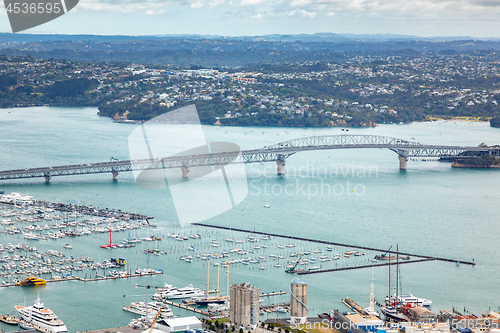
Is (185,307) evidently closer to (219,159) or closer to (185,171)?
(185,171)

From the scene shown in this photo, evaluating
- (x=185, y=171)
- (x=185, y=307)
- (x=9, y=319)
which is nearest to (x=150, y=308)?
(x=185, y=307)

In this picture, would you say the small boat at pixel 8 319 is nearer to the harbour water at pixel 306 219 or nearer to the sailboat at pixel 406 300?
the harbour water at pixel 306 219

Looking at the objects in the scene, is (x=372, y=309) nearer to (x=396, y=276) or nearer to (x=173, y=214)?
(x=396, y=276)

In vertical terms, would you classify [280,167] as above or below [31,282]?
below

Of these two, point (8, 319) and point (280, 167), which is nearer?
point (8, 319)

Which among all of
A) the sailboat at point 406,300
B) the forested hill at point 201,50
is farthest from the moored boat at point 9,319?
the forested hill at point 201,50

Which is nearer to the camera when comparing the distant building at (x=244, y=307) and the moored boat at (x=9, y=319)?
the distant building at (x=244, y=307)
